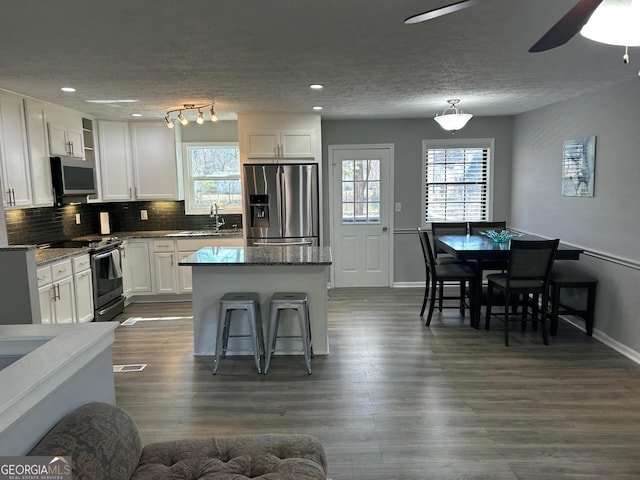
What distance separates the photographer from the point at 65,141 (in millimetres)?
4762

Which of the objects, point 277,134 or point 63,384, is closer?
point 63,384

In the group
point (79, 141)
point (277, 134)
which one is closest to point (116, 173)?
point (79, 141)

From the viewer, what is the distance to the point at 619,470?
91.1 inches

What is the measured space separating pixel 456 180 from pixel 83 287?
486 centimetres

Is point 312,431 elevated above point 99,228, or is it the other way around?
point 99,228

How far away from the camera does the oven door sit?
15.5ft

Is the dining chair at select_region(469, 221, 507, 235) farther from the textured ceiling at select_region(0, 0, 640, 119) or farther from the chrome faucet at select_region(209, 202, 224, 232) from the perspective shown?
the chrome faucet at select_region(209, 202, 224, 232)

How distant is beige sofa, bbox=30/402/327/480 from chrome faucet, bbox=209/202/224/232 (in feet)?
14.4

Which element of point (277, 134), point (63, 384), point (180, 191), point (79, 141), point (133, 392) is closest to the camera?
point (63, 384)

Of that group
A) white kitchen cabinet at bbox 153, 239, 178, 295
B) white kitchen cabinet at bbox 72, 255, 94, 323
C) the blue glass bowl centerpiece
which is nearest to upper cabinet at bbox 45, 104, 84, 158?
white kitchen cabinet at bbox 72, 255, 94, 323

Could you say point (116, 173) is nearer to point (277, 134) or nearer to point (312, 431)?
point (277, 134)

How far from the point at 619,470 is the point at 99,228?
5977 mm

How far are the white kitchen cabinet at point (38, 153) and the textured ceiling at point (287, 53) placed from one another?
0.20 metres

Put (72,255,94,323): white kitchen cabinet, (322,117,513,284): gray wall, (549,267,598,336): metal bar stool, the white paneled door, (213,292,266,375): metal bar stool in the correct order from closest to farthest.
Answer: (213,292,266,375): metal bar stool < (549,267,598,336): metal bar stool < (72,255,94,323): white kitchen cabinet < (322,117,513,284): gray wall < the white paneled door
